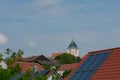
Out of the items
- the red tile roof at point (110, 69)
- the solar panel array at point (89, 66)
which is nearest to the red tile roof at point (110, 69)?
the red tile roof at point (110, 69)

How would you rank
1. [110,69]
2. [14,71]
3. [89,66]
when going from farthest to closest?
[89,66]
[110,69]
[14,71]

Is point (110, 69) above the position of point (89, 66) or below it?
below

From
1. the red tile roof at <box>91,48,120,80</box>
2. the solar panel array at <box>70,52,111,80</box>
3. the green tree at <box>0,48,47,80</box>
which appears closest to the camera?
the green tree at <box>0,48,47,80</box>

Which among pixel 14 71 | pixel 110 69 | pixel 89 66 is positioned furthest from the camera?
pixel 89 66

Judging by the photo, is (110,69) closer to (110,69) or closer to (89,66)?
(110,69)

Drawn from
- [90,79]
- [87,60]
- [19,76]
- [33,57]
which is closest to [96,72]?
[90,79]

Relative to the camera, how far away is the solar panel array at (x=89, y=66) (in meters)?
21.6

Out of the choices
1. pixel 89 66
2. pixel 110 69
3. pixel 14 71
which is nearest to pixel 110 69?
pixel 110 69

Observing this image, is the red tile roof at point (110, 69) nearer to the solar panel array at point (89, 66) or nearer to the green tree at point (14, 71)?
the solar panel array at point (89, 66)

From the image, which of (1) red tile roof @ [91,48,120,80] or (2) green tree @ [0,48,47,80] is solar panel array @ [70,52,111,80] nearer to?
(1) red tile roof @ [91,48,120,80]

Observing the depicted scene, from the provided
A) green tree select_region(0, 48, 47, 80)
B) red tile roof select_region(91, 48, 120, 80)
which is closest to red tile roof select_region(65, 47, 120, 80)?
red tile roof select_region(91, 48, 120, 80)

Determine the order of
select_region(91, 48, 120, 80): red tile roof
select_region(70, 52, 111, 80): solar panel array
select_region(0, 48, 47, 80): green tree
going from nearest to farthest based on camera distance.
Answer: select_region(0, 48, 47, 80): green tree, select_region(91, 48, 120, 80): red tile roof, select_region(70, 52, 111, 80): solar panel array

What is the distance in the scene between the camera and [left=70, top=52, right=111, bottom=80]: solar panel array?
2162 centimetres

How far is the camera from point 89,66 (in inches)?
894
